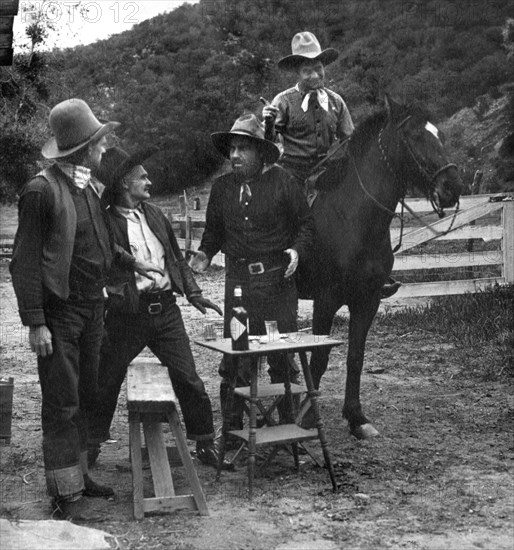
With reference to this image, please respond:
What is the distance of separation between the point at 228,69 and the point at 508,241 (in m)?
20.8

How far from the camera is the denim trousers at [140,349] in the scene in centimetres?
548

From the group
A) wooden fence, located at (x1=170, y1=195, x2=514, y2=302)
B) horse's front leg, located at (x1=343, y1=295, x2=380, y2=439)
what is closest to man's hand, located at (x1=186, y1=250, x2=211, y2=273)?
horse's front leg, located at (x1=343, y1=295, x2=380, y2=439)

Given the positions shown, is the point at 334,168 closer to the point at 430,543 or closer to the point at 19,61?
the point at 430,543

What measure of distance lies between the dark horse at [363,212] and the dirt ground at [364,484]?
0.66 metres

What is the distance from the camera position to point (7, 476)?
5.55 meters

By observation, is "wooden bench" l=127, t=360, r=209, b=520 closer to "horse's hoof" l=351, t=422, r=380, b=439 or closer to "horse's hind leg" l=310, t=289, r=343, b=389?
"horse's hind leg" l=310, t=289, r=343, b=389

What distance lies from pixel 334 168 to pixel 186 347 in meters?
1.95

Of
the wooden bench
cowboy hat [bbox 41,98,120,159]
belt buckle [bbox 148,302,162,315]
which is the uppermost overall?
cowboy hat [bbox 41,98,120,159]

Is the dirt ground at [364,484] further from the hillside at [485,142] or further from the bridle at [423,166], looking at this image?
the hillside at [485,142]

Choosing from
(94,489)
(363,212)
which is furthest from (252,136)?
(94,489)

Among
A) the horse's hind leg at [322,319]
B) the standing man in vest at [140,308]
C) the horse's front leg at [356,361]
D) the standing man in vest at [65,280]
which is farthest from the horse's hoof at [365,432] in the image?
the standing man in vest at [65,280]

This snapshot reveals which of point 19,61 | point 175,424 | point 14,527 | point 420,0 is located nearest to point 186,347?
point 175,424

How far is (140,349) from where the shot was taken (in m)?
5.57

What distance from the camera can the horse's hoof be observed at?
6.36 meters
